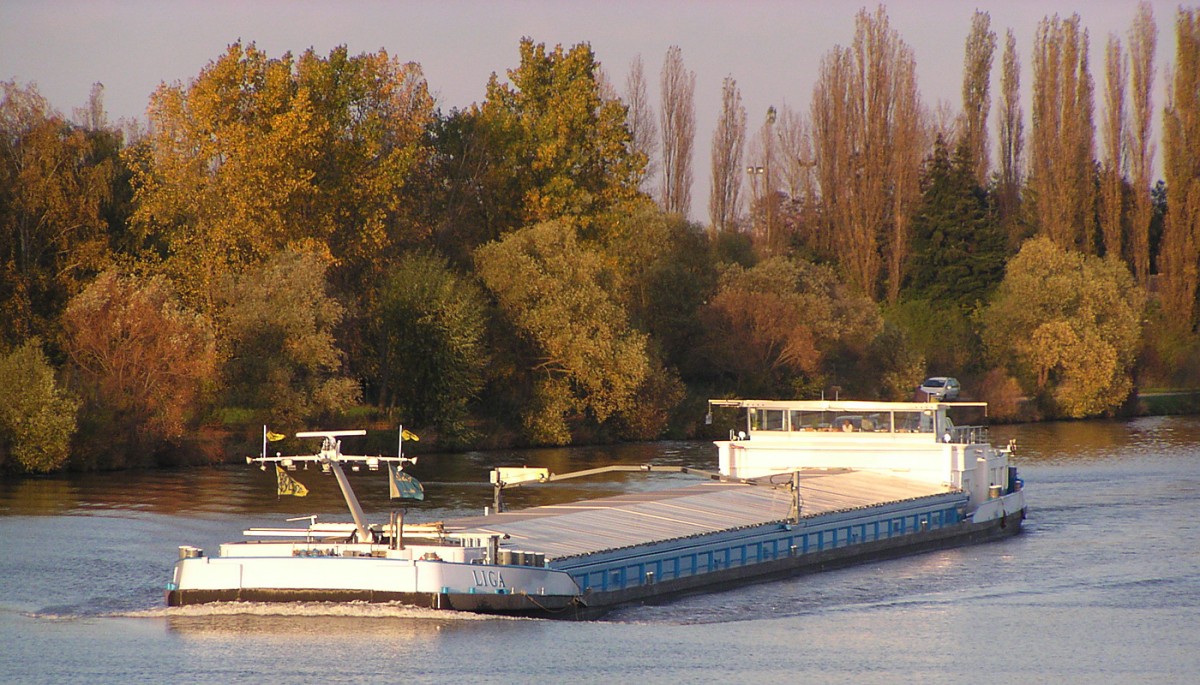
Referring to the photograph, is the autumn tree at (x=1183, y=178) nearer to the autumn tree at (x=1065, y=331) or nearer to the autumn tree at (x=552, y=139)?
the autumn tree at (x=1065, y=331)

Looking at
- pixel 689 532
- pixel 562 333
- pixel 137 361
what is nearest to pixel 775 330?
pixel 562 333

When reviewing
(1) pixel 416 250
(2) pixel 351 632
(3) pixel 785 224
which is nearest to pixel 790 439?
(2) pixel 351 632

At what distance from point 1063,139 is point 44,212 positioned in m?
54.9

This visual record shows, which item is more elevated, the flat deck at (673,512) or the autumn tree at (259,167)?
the autumn tree at (259,167)

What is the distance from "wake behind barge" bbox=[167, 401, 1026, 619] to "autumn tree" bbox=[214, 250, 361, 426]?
58.7 feet

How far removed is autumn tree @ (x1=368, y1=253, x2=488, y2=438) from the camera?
173 ft

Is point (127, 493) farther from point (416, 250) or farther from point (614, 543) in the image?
point (416, 250)

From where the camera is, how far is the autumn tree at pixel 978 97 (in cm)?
8919

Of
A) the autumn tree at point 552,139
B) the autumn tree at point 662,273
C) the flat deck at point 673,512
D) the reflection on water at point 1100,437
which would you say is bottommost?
the flat deck at point 673,512

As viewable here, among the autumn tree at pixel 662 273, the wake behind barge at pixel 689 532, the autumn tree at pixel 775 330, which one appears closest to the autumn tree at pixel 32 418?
the wake behind barge at pixel 689 532

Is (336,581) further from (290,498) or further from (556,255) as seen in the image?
(556,255)

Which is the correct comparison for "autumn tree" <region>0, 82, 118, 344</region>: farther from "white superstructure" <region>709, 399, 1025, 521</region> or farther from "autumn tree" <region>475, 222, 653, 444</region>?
"white superstructure" <region>709, 399, 1025, 521</region>

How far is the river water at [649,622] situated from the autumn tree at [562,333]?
18927 mm

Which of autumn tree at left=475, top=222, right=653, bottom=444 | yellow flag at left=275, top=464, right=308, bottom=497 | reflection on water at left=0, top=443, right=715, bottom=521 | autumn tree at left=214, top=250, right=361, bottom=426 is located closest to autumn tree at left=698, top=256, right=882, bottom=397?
autumn tree at left=475, top=222, right=653, bottom=444
